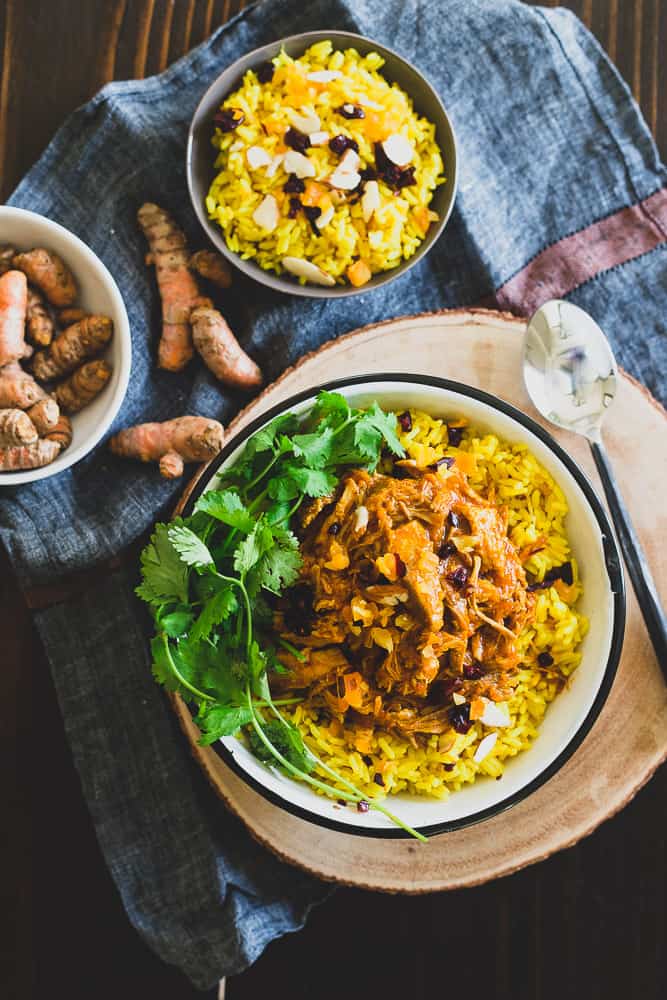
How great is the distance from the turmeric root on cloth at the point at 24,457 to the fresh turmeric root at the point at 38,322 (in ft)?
1.35

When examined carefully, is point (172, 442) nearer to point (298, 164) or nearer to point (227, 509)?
point (227, 509)

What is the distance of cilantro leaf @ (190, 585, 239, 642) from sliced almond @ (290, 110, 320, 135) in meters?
1.58

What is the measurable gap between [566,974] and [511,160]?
121 inches

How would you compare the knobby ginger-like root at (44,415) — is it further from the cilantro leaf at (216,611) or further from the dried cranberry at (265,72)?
the dried cranberry at (265,72)

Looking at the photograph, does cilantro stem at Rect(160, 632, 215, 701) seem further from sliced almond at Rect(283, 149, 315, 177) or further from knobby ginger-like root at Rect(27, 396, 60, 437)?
sliced almond at Rect(283, 149, 315, 177)

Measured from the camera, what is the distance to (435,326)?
3.06 m

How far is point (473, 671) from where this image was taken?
2.57 meters

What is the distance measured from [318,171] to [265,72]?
17.3 inches

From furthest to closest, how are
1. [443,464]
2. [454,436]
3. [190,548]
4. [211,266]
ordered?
[211,266], [454,436], [443,464], [190,548]

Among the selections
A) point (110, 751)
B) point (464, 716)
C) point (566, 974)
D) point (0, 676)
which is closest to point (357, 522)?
point (464, 716)

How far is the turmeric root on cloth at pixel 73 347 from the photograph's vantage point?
10.00 ft

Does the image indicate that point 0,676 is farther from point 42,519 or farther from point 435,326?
point 435,326

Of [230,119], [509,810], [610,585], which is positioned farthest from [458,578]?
[230,119]

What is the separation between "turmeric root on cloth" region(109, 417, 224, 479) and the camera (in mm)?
2971
